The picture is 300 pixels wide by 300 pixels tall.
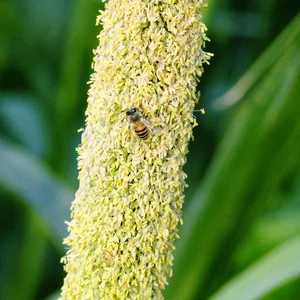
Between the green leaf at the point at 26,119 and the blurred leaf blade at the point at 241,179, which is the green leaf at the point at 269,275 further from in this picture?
the green leaf at the point at 26,119

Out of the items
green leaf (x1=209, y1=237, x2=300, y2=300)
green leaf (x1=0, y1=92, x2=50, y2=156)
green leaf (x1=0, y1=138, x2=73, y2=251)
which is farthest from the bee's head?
green leaf (x1=0, y1=92, x2=50, y2=156)

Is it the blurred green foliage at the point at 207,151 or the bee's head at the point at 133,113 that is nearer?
the bee's head at the point at 133,113

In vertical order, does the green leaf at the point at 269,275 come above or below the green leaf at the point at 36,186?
below

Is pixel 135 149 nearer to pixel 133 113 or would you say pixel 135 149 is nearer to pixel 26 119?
pixel 133 113

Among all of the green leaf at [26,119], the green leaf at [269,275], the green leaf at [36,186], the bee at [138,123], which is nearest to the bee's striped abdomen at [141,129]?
the bee at [138,123]

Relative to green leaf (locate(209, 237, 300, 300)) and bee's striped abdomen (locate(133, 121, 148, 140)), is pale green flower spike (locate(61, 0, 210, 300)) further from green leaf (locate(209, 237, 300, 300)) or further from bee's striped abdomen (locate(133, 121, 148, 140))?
green leaf (locate(209, 237, 300, 300))

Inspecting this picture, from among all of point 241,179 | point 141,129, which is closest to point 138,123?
point 141,129

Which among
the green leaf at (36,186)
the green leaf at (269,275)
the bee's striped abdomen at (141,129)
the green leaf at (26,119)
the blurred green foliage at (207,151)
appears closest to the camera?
the bee's striped abdomen at (141,129)
